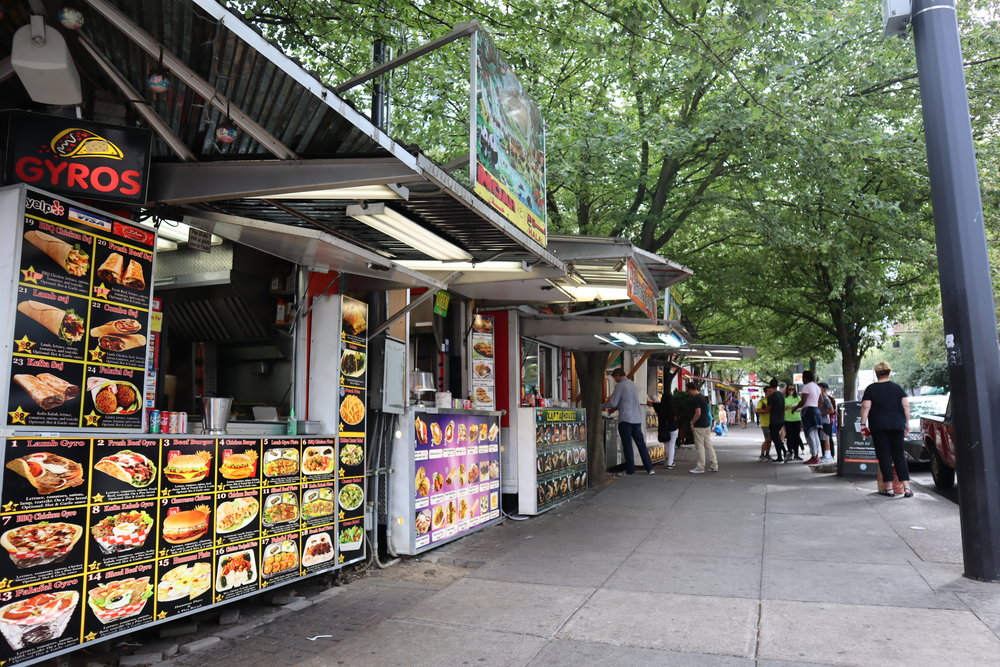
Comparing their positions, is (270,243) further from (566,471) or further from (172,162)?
(566,471)

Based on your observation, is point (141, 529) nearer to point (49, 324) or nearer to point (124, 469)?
point (124, 469)

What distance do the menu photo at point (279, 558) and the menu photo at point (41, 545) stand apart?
5.02ft

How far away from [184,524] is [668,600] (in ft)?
11.5

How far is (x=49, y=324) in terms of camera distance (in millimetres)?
4086

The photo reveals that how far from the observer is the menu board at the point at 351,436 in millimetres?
6414

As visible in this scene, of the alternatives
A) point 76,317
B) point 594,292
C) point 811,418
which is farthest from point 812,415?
point 76,317

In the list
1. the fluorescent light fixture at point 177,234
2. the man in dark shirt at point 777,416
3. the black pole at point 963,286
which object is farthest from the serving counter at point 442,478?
the man in dark shirt at point 777,416

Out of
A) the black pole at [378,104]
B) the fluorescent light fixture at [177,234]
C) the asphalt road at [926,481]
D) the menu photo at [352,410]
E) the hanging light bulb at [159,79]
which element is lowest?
the asphalt road at [926,481]

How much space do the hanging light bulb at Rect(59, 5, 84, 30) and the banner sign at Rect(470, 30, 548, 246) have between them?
2582mm

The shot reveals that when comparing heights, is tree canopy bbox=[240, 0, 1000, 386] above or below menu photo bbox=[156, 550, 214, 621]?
above

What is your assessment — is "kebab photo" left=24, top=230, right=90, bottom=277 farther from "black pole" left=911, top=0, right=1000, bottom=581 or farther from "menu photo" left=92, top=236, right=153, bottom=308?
"black pole" left=911, top=0, right=1000, bottom=581

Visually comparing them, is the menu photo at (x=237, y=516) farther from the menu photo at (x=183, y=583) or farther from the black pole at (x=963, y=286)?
the black pole at (x=963, y=286)

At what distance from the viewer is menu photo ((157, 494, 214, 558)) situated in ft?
15.1

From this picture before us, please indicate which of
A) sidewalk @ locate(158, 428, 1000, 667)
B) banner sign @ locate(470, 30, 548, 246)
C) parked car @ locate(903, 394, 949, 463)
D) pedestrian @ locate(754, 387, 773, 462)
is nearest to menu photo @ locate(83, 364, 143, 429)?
sidewalk @ locate(158, 428, 1000, 667)
